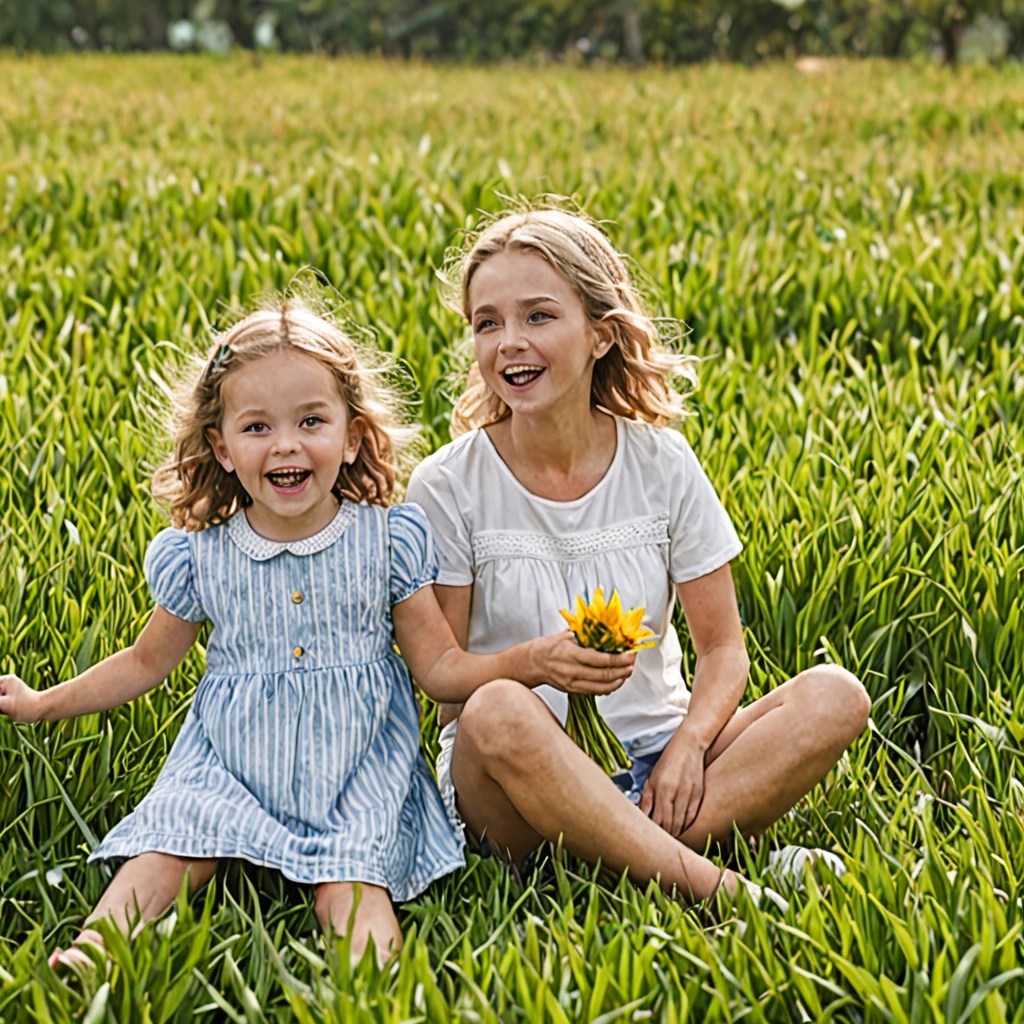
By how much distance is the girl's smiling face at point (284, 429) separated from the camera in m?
2.18

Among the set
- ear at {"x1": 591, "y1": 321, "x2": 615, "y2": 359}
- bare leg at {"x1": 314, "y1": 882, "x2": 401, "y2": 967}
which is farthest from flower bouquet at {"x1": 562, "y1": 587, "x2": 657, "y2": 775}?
ear at {"x1": 591, "y1": 321, "x2": 615, "y2": 359}

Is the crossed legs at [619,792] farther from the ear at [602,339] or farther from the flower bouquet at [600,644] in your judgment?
the ear at [602,339]

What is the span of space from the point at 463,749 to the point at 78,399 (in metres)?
2.01

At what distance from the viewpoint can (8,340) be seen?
4211 millimetres

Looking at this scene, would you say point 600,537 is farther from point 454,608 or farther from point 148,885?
point 148,885

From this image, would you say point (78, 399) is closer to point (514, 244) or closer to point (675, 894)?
point (514, 244)

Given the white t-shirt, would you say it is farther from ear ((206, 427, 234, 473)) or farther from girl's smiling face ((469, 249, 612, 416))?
ear ((206, 427, 234, 473))

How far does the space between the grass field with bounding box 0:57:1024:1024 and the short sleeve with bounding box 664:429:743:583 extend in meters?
0.39

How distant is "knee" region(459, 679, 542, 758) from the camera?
2104mm

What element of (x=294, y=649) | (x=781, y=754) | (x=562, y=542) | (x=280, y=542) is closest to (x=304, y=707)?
(x=294, y=649)

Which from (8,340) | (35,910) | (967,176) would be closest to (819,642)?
(35,910)

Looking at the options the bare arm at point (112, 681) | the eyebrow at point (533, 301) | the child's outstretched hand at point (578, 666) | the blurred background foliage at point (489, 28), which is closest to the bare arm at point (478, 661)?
the child's outstretched hand at point (578, 666)

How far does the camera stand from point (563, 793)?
2.12m

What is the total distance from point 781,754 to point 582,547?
18.7 inches
